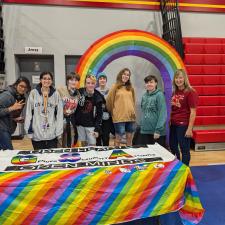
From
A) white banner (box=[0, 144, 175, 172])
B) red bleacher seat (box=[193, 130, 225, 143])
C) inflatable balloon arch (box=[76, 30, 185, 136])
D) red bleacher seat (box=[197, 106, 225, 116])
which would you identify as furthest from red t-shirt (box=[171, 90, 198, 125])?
red bleacher seat (box=[197, 106, 225, 116])

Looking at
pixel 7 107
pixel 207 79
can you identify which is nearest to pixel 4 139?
pixel 7 107

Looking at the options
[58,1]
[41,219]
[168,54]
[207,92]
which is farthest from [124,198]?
[58,1]

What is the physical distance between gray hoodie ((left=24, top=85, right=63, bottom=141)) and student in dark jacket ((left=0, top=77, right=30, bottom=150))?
220 millimetres

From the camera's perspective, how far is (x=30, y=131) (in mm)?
2664

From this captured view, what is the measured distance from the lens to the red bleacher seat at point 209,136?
15.4 ft

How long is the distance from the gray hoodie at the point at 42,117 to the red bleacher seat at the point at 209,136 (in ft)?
9.43

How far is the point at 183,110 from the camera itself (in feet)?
10.0

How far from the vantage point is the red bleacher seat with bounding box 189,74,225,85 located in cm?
543

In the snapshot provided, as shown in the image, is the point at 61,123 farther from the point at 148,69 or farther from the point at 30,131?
the point at 148,69

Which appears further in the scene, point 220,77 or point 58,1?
point 58,1

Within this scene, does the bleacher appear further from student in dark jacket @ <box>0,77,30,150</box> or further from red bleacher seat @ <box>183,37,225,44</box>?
student in dark jacket @ <box>0,77,30,150</box>

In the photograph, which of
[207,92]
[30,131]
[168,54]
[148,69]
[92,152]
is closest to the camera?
[92,152]

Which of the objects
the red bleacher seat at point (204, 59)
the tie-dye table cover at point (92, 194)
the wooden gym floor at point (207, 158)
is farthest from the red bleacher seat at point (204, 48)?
the tie-dye table cover at point (92, 194)

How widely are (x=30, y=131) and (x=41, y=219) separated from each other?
1.16 meters
